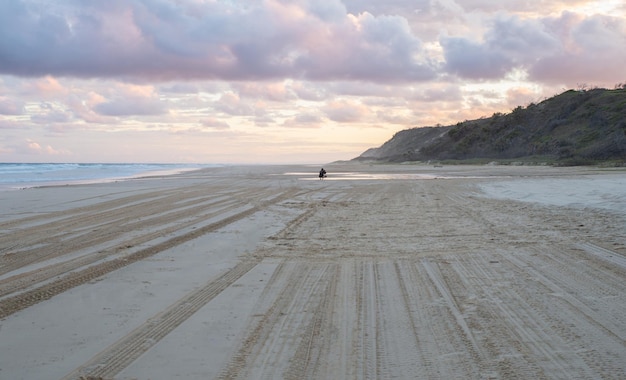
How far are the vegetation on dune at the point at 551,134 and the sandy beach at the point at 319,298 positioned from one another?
3006cm

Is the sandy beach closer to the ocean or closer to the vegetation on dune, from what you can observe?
the ocean

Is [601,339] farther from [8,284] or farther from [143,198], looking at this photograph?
[143,198]

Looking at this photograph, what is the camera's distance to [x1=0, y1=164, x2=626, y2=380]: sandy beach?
3768mm

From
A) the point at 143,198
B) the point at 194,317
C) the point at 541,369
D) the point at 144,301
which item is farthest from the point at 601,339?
the point at 143,198

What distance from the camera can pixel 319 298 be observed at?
17.9 feet

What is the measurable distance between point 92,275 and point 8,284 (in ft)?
3.12

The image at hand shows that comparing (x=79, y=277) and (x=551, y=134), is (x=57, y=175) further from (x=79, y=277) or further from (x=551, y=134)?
(x=551, y=134)

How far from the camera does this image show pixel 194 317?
4.82 m

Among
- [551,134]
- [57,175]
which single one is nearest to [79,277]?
[57,175]

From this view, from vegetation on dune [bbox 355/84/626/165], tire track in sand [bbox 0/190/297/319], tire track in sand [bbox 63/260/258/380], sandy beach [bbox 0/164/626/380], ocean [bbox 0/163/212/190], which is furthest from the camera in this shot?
vegetation on dune [bbox 355/84/626/165]

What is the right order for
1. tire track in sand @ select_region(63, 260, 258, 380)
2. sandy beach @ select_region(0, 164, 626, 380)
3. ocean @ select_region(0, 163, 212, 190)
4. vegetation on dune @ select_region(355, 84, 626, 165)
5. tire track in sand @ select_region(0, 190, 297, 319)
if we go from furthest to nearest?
vegetation on dune @ select_region(355, 84, 626, 165) → ocean @ select_region(0, 163, 212, 190) → tire track in sand @ select_region(0, 190, 297, 319) → sandy beach @ select_region(0, 164, 626, 380) → tire track in sand @ select_region(63, 260, 258, 380)

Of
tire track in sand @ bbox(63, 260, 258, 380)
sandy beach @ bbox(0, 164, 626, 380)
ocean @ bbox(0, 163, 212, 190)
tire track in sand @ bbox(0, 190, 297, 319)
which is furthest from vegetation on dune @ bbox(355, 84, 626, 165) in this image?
ocean @ bbox(0, 163, 212, 190)

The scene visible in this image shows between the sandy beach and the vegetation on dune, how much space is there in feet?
Result: 98.6

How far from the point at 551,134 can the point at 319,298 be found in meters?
56.7
